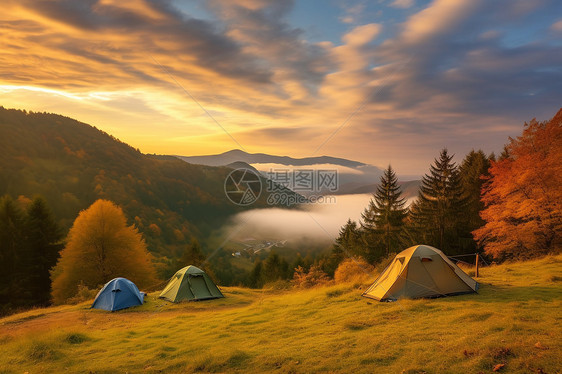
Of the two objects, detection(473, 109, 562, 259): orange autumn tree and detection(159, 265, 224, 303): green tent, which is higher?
detection(473, 109, 562, 259): orange autumn tree

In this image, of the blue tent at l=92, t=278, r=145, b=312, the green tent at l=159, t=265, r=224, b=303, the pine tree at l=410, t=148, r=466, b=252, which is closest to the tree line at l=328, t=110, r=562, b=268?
the pine tree at l=410, t=148, r=466, b=252

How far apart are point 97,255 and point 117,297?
1714cm

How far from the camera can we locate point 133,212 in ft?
331

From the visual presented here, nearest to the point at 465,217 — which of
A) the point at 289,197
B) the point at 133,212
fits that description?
the point at 289,197

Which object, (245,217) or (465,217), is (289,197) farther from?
(245,217)

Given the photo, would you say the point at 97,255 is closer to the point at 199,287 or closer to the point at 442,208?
the point at 199,287

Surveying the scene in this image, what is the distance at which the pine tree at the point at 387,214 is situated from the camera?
141ft

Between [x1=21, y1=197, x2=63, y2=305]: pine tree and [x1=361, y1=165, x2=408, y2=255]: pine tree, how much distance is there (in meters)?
40.4

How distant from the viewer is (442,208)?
126 feet

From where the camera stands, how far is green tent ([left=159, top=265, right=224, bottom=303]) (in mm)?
22634

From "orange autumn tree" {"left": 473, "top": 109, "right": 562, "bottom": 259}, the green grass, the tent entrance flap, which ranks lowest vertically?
the tent entrance flap

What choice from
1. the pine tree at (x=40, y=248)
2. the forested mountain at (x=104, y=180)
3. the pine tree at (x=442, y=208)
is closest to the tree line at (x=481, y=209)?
the pine tree at (x=442, y=208)

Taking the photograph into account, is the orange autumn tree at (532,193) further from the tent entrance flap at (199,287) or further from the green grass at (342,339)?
the tent entrance flap at (199,287)

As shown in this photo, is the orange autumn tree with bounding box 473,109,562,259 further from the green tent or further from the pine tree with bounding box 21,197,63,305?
the pine tree with bounding box 21,197,63,305
